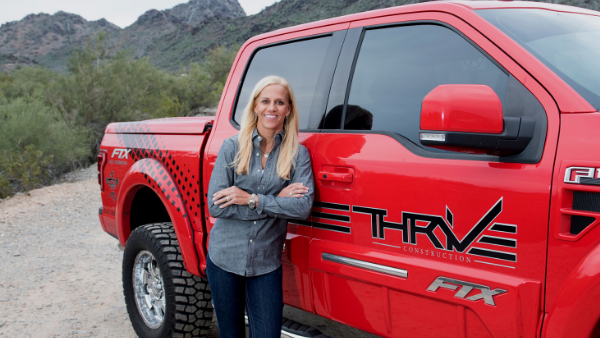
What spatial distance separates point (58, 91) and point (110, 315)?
43.2 feet

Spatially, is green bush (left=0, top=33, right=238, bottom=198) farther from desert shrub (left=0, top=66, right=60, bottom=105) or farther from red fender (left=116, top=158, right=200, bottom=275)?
red fender (left=116, top=158, right=200, bottom=275)

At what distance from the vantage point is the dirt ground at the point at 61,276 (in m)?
3.59

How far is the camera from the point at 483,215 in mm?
1593

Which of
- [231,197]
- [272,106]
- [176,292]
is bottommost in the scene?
[176,292]

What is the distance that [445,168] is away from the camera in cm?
171

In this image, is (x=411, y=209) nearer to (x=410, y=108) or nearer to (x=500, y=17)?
(x=410, y=108)

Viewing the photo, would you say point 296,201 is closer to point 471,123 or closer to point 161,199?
point 471,123

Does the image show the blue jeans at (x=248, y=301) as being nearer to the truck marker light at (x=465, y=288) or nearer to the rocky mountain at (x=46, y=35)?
the truck marker light at (x=465, y=288)

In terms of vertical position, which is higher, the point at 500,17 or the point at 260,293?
the point at 500,17

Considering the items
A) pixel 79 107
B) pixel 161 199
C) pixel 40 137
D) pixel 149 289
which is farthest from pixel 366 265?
pixel 79 107

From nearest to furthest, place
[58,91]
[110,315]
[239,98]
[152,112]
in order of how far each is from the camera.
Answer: [239,98]
[110,315]
[58,91]
[152,112]

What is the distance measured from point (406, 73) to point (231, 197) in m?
0.96

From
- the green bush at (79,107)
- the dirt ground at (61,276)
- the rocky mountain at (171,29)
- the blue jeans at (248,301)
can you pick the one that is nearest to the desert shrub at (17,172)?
the green bush at (79,107)

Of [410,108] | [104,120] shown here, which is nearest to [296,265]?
[410,108]
